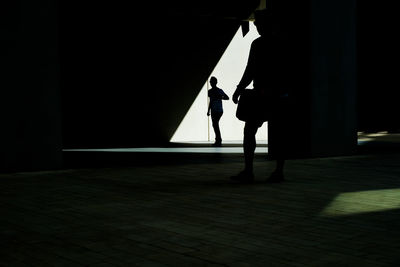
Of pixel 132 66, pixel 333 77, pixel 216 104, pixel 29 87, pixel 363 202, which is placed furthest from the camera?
pixel 132 66

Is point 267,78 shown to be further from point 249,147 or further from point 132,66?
point 132,66

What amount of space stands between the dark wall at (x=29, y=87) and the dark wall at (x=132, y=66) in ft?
26.4

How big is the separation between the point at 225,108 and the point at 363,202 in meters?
12.5

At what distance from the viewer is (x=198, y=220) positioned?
4215 millimetres

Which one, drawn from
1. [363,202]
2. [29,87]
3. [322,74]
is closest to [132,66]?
[322,74]

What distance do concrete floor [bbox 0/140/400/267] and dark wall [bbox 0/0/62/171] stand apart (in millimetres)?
489

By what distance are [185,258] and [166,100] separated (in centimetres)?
1372

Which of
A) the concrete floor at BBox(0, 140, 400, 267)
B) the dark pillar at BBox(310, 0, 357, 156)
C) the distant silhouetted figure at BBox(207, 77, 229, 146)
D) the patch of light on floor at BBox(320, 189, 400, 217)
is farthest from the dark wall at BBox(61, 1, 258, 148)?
the patch of light on floor at BBox(320, 189, 400, 217)

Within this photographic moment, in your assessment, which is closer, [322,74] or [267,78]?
[267,78]

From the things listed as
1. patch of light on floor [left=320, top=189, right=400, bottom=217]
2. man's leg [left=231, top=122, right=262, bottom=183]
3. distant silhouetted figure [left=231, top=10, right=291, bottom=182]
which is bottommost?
patch of light on floor [left=320, top=189, right=400, bottom=217]

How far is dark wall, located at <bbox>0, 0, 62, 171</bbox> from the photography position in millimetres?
7402

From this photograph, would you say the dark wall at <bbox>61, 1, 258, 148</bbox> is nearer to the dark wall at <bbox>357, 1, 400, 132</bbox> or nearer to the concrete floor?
the dark wall at <bbox>357, 1, 400, 132</bbox>

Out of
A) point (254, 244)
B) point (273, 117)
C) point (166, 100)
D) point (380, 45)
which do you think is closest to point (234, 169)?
point (273, 117)

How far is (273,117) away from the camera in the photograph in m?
6.38
